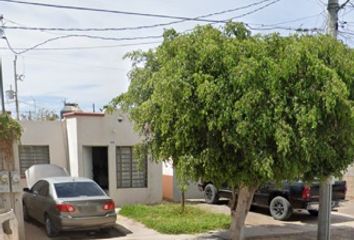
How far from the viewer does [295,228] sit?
1247cm

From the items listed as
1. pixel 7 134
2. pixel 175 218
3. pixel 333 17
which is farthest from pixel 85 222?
pixel 333 17

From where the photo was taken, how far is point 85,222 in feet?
35.0

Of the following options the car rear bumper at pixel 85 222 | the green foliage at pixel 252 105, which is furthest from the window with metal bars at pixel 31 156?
the green foliage at pixel 252 105

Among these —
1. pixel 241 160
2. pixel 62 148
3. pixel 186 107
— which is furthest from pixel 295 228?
pixel 62 148

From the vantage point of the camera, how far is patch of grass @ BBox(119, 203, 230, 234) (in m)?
11.7

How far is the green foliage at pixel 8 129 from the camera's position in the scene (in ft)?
32.7

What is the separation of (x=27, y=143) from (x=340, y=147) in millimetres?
11657

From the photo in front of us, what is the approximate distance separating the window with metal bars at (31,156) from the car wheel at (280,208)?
8443 mm

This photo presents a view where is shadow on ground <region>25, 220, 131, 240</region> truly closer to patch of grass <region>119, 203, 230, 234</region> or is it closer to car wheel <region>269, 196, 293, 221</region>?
patch of grass <region>119, 203, 230, 234</region>

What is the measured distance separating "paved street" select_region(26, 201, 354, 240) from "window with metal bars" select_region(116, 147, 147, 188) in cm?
243

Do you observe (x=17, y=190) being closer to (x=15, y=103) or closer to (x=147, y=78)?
(x=147, y=78)

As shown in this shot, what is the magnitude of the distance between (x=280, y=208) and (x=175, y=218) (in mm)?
3392

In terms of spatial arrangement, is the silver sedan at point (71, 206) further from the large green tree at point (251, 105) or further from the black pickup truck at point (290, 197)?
the large green tree at point (251, 105)

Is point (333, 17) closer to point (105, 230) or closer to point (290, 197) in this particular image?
point (290, 197)
